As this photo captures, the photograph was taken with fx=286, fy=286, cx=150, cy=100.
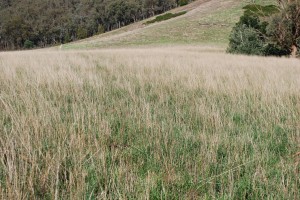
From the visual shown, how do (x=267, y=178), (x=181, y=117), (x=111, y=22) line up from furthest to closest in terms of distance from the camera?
1. (x=111, y=22)
2. (x=181, y=117)
3. (x=267, y=178)

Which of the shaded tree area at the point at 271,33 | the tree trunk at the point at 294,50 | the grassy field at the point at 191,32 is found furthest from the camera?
the grassy field at the point at 191,32

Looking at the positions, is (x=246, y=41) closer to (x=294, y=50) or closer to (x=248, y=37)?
(x=248, y=37)

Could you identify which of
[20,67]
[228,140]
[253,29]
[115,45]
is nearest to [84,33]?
[115,45]

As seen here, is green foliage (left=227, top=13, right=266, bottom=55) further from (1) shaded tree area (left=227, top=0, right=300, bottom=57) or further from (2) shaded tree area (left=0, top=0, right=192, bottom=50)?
(2) shaded tree area (left=0, top=0, right=192, bottom=50)

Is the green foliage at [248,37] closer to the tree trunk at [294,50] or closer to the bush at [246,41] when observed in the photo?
the bush at [246,41]

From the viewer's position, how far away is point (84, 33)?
110 metres

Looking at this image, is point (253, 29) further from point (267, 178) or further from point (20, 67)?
point (267, 178)

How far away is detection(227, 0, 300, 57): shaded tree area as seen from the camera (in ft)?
64.7

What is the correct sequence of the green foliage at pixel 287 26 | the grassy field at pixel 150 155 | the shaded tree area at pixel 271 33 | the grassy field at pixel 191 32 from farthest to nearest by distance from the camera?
the grassy field at pixel 191 32, the shaded tree area at pixel 271 33, the green foliage at pixel 287 26, the grassy field at pixel 150 155

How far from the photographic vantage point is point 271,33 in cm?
2039

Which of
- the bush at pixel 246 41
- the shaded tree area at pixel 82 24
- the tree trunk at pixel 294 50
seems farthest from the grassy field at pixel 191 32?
the shaded tree area at pixel 82 24

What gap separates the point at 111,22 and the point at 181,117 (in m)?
122

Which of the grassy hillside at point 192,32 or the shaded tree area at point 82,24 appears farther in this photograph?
the shaded tree area at point 82,24

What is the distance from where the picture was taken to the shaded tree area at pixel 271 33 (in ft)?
64.7
